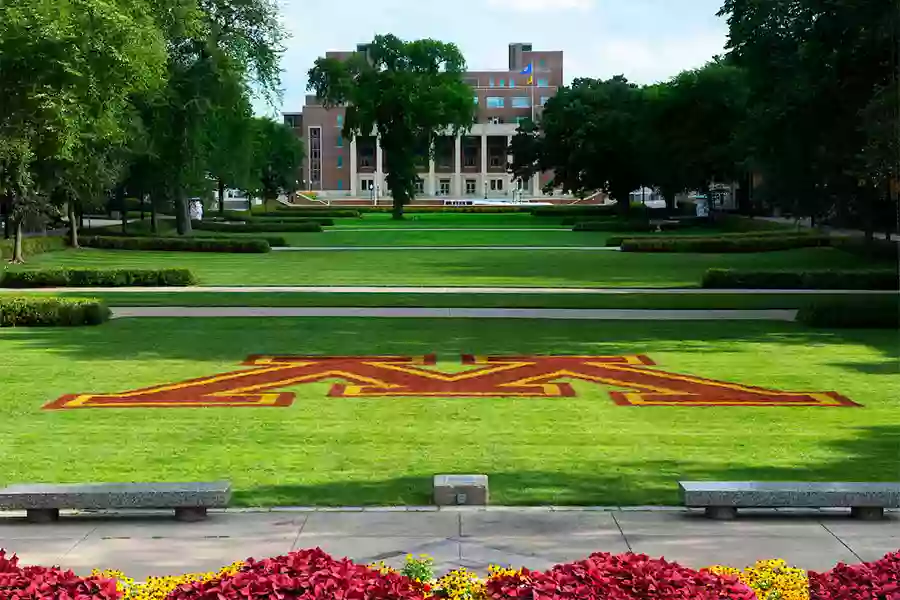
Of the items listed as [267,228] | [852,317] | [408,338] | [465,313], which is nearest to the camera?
[408,338]

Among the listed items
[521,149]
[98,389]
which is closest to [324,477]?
[98,389]

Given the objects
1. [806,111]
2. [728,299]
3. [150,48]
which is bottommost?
[728,299]

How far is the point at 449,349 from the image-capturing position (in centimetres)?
1964

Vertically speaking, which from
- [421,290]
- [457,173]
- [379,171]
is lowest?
[421,290]

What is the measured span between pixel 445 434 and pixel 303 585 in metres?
7.15

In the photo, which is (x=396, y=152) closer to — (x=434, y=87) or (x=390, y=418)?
(x=434, y=87)

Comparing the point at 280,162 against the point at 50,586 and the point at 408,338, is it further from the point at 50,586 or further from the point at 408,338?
the point at 50,586

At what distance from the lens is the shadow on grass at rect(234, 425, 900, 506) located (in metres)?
9.66

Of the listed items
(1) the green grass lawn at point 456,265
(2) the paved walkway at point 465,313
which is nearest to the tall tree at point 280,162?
(1) the green grass lawn at point 456,265

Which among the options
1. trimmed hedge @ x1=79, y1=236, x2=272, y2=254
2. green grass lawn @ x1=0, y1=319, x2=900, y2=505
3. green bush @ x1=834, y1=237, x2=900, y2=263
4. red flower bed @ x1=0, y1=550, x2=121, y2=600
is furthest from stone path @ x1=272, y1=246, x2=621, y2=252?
red flower bed @ x1=0, y1=550, x2=121, y2=600

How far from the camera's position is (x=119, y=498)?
346 inches

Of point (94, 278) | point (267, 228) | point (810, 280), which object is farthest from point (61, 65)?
point (267, 228)

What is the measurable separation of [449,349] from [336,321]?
4571 mm

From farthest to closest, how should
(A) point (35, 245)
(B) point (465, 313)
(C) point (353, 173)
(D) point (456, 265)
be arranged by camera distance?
(C) point (353, 173)
(A) point (35, 245)
(D) point (456, 265)
(B) point (465, 313)
